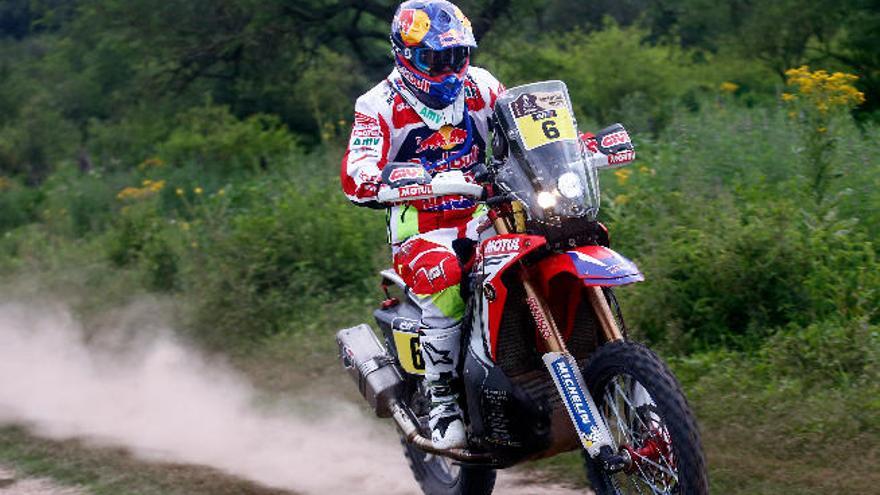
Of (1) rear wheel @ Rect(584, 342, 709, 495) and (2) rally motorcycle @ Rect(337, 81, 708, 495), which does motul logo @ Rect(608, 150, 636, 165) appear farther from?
(1) rear wheel @ Rect(584, 342, 709, 495)

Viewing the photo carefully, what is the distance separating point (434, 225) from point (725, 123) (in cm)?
521

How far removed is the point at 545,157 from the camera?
4625 millimetres

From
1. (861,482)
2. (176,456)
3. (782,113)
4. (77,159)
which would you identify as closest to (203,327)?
(176,456)

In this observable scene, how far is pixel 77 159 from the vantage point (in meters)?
28.8

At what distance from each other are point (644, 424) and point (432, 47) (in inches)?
78.5

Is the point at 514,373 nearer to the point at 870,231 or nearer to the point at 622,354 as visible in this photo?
the point at 622,354

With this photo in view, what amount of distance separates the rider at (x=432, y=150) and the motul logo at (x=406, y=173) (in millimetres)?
339

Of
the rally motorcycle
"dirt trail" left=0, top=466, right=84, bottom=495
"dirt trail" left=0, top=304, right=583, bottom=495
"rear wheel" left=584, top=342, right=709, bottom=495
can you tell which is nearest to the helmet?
the rally motorcycle

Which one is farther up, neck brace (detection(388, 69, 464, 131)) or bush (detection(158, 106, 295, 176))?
bush (detection(158, 106, 295, 176))

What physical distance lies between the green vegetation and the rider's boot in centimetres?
113

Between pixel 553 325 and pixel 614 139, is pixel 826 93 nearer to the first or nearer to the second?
pixel 614 139

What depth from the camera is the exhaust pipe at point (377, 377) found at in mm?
5523

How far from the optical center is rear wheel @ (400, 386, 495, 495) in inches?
222

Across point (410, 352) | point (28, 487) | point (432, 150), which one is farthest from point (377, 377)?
point (28, 487)
